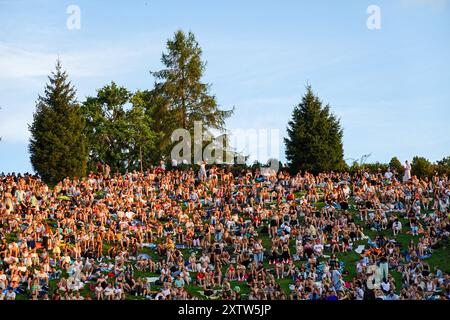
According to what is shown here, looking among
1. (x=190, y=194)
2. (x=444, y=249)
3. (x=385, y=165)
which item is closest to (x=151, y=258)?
(x=190, y=194)

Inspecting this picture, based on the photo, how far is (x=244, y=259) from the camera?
125ft

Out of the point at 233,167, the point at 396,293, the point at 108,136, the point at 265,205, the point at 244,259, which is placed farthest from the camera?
the point at 108,136

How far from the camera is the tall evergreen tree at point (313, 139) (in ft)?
203

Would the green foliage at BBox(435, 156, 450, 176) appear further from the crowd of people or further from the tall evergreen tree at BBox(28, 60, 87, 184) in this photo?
the tall evergreen tree at BBox(28, 60, 87, 184)

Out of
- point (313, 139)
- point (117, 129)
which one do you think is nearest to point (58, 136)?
point (117, 129)

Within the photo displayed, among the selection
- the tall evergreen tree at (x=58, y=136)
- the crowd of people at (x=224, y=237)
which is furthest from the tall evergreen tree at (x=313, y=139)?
the tall evergreen tree at (x=58, y=136)

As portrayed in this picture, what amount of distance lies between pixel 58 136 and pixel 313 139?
20343mm

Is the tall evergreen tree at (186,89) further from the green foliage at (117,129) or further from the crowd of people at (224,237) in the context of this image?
the crowd of people at (224,237)

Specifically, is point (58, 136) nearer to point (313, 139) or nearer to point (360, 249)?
point (313, 139)

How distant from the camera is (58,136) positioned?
60.0 m

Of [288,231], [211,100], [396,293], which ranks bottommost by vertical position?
[396,293]

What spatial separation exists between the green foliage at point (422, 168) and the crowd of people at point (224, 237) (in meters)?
6.73

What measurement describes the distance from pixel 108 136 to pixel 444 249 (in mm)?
40899
